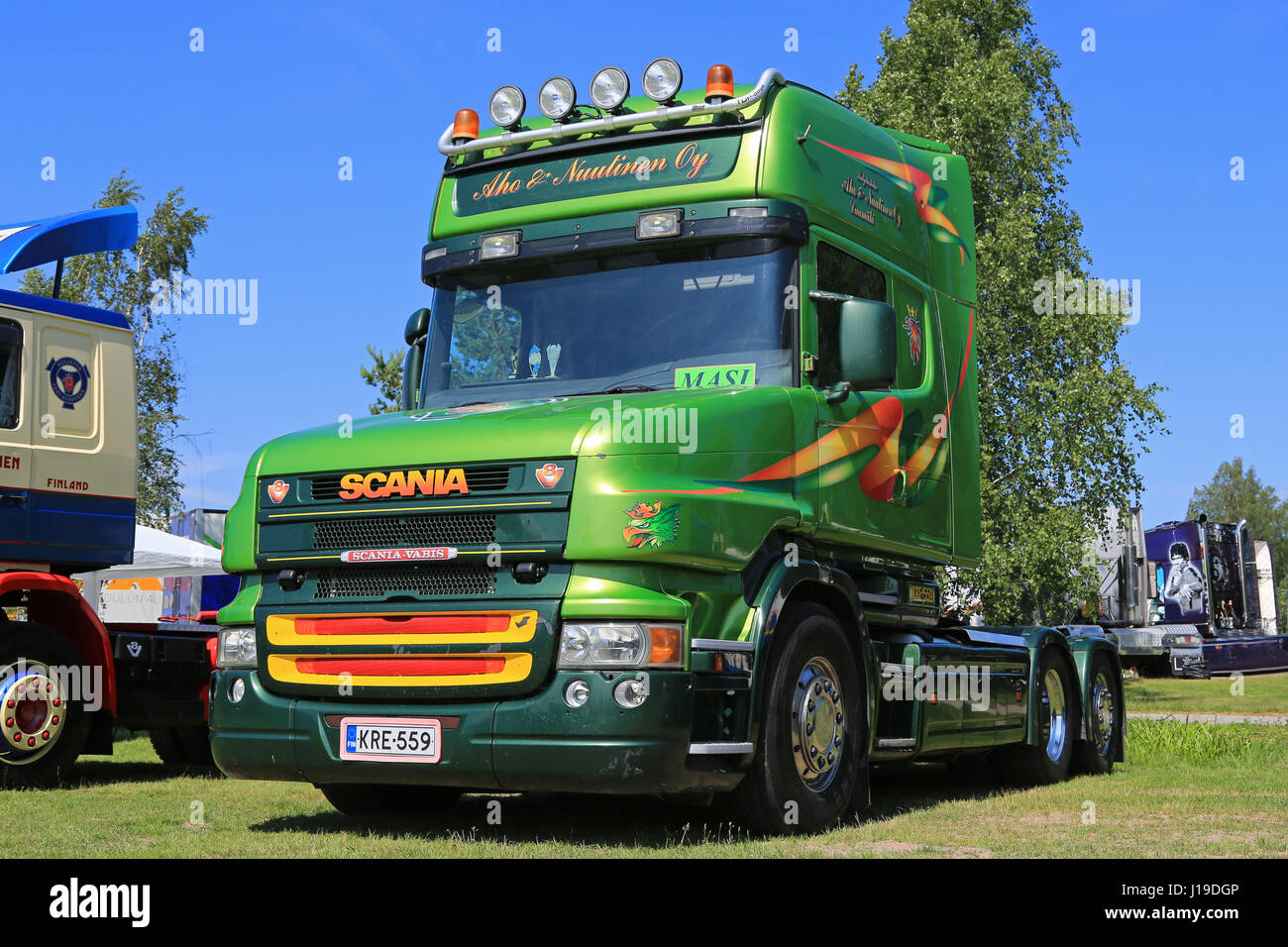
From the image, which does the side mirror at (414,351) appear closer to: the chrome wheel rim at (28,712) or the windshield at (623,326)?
the windshield at (623,326)

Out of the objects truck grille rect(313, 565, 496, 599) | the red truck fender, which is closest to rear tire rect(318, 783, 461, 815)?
truck grille rect(313, 565, 496, 599)

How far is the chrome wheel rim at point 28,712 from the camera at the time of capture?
9914 mm

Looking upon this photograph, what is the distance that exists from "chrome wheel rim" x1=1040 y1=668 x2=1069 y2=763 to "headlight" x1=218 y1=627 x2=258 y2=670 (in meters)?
6.30

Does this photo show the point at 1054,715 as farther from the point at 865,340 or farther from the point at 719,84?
the point at 719,84

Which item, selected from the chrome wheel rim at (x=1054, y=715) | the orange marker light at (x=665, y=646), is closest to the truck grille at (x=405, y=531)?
the orange marker light at (x=665, y=646)

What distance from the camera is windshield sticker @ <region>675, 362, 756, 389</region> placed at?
744 cm

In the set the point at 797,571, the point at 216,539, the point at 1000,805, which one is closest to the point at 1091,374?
the point at 216,539

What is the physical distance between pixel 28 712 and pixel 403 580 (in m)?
4.52

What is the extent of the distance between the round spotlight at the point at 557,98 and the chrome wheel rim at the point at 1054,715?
230 inches

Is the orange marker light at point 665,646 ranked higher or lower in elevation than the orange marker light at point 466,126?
lower

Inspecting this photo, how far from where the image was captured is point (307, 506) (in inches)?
287

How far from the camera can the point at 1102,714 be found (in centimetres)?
1205

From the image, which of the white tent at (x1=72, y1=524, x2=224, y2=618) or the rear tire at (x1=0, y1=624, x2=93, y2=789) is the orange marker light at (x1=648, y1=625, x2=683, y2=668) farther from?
the white tent at (x1=72, y1=524, x2=224, y2=618)

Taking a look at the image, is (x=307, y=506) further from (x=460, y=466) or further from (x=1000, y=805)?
(x=1000, y=805)
